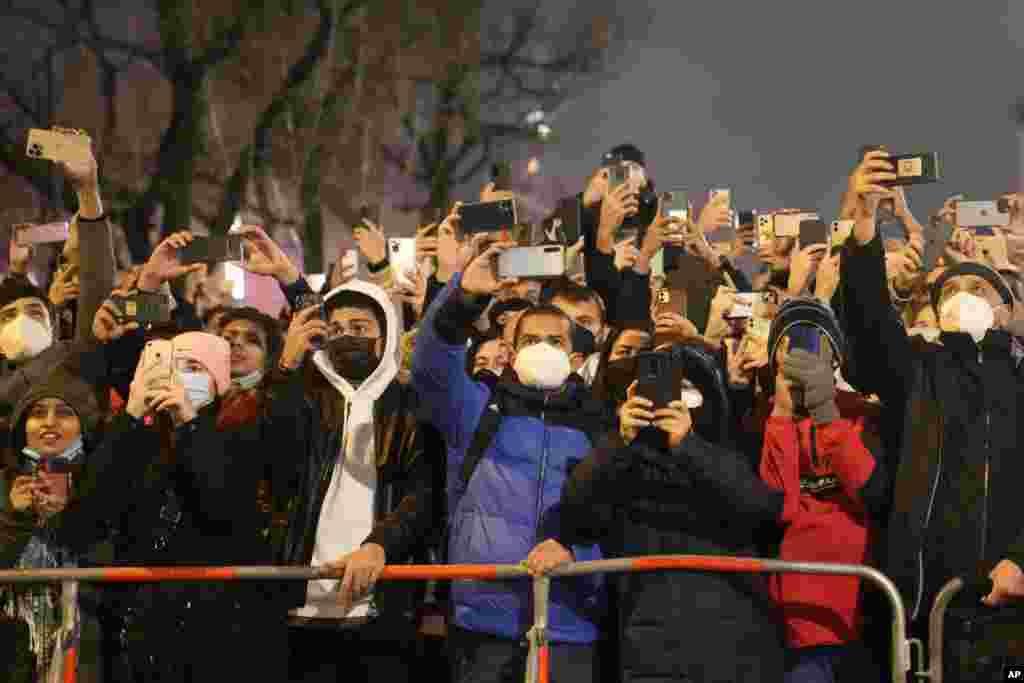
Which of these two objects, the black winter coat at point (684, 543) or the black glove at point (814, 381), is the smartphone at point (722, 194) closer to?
the black glove at point (814, 381)

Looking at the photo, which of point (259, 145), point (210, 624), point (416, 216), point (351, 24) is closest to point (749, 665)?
point (210, 624)

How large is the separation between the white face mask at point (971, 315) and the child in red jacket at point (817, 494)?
1.61ft

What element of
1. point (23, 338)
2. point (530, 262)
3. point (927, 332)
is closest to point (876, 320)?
point (530, 262)

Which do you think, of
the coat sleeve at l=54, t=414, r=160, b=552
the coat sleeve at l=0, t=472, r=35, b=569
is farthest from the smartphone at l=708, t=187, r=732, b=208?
the coat sleeve at l=0, t=472, r=35, b=569

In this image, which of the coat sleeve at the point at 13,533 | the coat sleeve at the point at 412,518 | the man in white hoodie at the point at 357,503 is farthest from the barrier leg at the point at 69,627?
the coat sleeve at the point at 412,518

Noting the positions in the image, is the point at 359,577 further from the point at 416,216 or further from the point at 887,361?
the point at 416,216

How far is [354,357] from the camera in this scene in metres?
7.03

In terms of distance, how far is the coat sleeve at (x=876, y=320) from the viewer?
645 cm

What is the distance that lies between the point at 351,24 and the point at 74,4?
15.1 feet

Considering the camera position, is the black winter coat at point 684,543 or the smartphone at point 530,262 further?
the smartphone at point 530,262

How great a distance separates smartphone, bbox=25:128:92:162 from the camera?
7969 mm

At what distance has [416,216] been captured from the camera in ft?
109

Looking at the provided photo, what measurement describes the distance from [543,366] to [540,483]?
445 mm

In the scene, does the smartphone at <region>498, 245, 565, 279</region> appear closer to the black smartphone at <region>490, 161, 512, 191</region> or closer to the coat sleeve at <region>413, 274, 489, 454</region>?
the coat sleeve at <region>413, 274, 489, 454</region>
